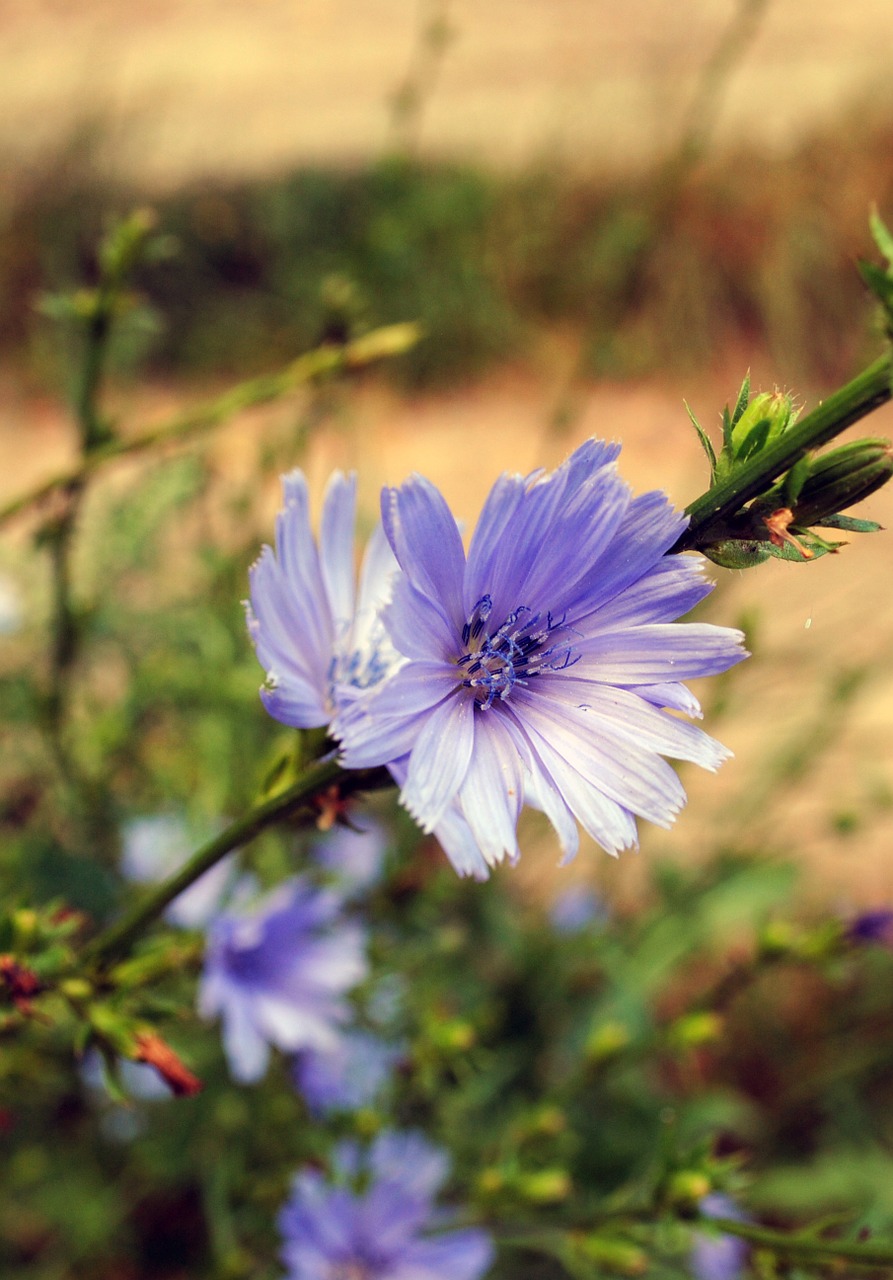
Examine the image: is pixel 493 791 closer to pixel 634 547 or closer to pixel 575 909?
pixel 634 547

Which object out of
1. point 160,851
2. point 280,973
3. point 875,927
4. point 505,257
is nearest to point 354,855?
point 160,851

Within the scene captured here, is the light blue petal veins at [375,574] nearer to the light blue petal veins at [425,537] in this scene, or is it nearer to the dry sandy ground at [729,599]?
the light blue petal veins at [425,537]

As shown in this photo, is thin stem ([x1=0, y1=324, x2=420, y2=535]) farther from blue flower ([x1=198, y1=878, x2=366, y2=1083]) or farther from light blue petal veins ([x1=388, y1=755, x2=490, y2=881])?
light blue petal veins ([x1=388, y1=755, x2=490, y2=881])

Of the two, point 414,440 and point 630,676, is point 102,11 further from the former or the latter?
point 630,676

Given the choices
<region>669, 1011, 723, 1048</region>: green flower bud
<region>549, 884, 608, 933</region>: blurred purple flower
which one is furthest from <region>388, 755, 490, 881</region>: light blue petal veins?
<region>549, 884, 608, 933</region>: blurred purple flower

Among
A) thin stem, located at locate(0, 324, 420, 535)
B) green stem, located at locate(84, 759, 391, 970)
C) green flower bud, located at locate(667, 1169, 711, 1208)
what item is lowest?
green flower bud, located at locate(667, 1169, 711, 1208)

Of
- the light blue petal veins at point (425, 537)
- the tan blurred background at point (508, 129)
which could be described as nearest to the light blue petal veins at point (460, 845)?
the light blue petal veins at point (425, 537)
